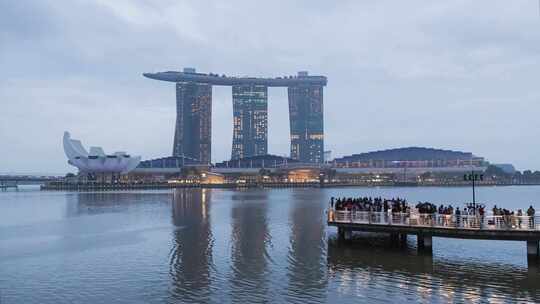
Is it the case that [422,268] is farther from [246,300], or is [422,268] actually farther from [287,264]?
[246,300]

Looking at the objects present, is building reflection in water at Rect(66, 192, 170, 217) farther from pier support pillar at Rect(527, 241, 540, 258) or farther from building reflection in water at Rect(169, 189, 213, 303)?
pier support pillar at Rect(527, 241, 540, 258)

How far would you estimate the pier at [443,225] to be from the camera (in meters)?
31.4

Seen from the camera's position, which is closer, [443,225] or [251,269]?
[251,269]

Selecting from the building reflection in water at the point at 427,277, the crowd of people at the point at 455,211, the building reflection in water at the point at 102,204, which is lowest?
the building reflection in water at the point at 427,277

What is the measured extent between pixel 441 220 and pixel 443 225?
0.37 metres

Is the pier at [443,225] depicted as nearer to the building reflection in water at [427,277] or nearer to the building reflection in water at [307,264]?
the building reflection in water at [427,277]

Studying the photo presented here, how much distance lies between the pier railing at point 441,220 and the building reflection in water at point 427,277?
212cm

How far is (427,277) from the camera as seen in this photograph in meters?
29.1

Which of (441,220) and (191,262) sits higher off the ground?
(441,220)

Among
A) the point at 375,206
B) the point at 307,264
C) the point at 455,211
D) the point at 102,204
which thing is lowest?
the point at 307,264

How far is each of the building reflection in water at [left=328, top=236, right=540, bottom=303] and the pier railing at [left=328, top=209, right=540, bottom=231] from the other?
2.12 meters

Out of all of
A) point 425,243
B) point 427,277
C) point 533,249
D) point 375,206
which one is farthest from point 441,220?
point 375,206

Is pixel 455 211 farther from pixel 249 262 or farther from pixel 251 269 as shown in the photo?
pixel 251 269

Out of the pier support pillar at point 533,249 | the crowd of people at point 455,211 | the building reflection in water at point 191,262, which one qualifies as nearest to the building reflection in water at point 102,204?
the building reflection in water at point 191,262
